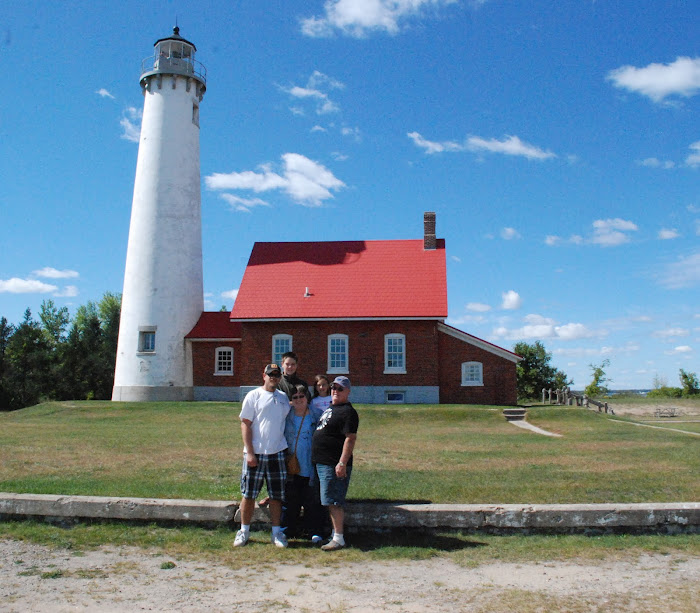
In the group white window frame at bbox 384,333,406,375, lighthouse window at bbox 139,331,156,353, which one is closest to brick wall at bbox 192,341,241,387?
lighthouse window at bbox 139,331,156,353

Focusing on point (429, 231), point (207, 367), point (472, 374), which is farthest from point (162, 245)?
point (472, 374)

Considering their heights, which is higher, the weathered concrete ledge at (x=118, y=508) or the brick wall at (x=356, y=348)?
the brick wall at (x=356, y=348)

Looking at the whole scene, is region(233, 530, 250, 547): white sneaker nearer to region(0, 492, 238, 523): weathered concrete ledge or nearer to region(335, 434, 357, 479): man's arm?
region(0, 492, 238, 523): weathered concrete ledge

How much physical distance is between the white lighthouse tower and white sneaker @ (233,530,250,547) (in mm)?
24380

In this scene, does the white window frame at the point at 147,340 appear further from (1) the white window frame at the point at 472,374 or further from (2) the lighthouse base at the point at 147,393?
(1) the white window frame at the point at 472,374

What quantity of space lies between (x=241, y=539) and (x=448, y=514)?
2.16m

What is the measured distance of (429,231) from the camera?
1275 inches

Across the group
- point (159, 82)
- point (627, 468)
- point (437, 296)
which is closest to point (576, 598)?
point (627, 468)

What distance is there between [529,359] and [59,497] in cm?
4118

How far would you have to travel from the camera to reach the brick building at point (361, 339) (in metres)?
29.5

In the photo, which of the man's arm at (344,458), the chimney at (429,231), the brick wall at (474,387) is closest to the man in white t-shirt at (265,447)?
the man's arm at (344,458)

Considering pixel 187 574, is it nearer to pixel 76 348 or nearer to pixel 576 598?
pixel 576 598

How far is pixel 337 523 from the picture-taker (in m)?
6.60

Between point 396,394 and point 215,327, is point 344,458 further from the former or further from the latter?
point 215,327
